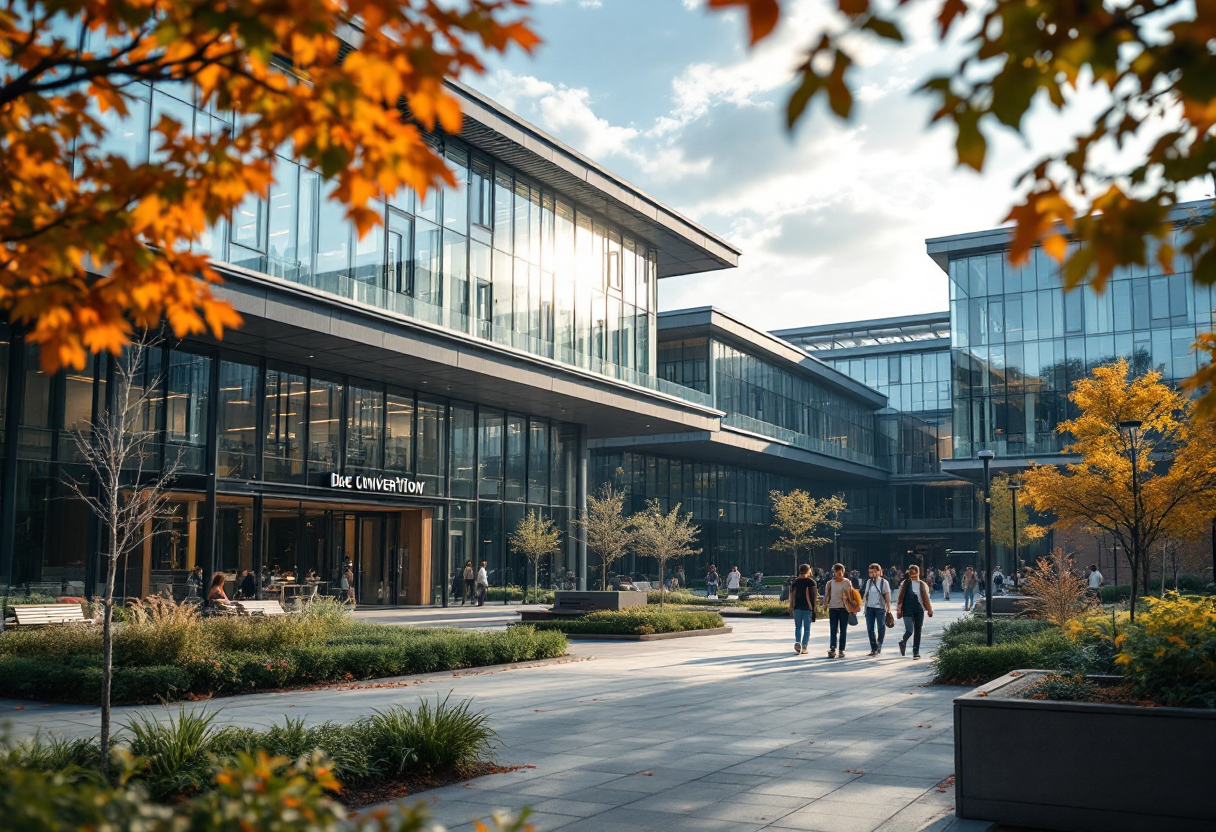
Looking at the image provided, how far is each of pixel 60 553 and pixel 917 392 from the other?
230 feet

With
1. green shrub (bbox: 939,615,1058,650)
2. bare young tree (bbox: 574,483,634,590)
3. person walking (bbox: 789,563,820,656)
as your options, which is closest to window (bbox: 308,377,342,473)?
bare young tree (bbox: 574,483,634,590)

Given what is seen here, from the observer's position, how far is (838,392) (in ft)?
265

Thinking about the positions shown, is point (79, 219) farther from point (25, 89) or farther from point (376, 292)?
point (376, 292)

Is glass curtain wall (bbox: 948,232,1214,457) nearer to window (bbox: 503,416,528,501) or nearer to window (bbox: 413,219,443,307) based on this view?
window (bbox: 503,416,528,501)

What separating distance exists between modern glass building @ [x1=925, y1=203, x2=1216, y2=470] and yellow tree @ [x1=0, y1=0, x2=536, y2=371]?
178ft

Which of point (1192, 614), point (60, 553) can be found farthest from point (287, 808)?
point (60, 553)

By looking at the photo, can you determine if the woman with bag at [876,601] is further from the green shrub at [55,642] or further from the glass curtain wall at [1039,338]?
the glass curtain wall at [1039,338]

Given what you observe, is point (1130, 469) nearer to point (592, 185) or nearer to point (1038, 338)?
point (592, 185)

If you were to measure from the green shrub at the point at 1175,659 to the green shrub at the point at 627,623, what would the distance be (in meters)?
18.6

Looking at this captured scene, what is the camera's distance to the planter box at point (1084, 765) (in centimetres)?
716

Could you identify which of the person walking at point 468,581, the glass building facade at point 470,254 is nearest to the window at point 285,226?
the glass building facade at point 470,254

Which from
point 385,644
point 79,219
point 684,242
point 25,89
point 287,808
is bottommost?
point 385,644

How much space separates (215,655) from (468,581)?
84.4 feet

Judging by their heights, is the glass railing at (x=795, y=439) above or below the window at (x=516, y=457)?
above
